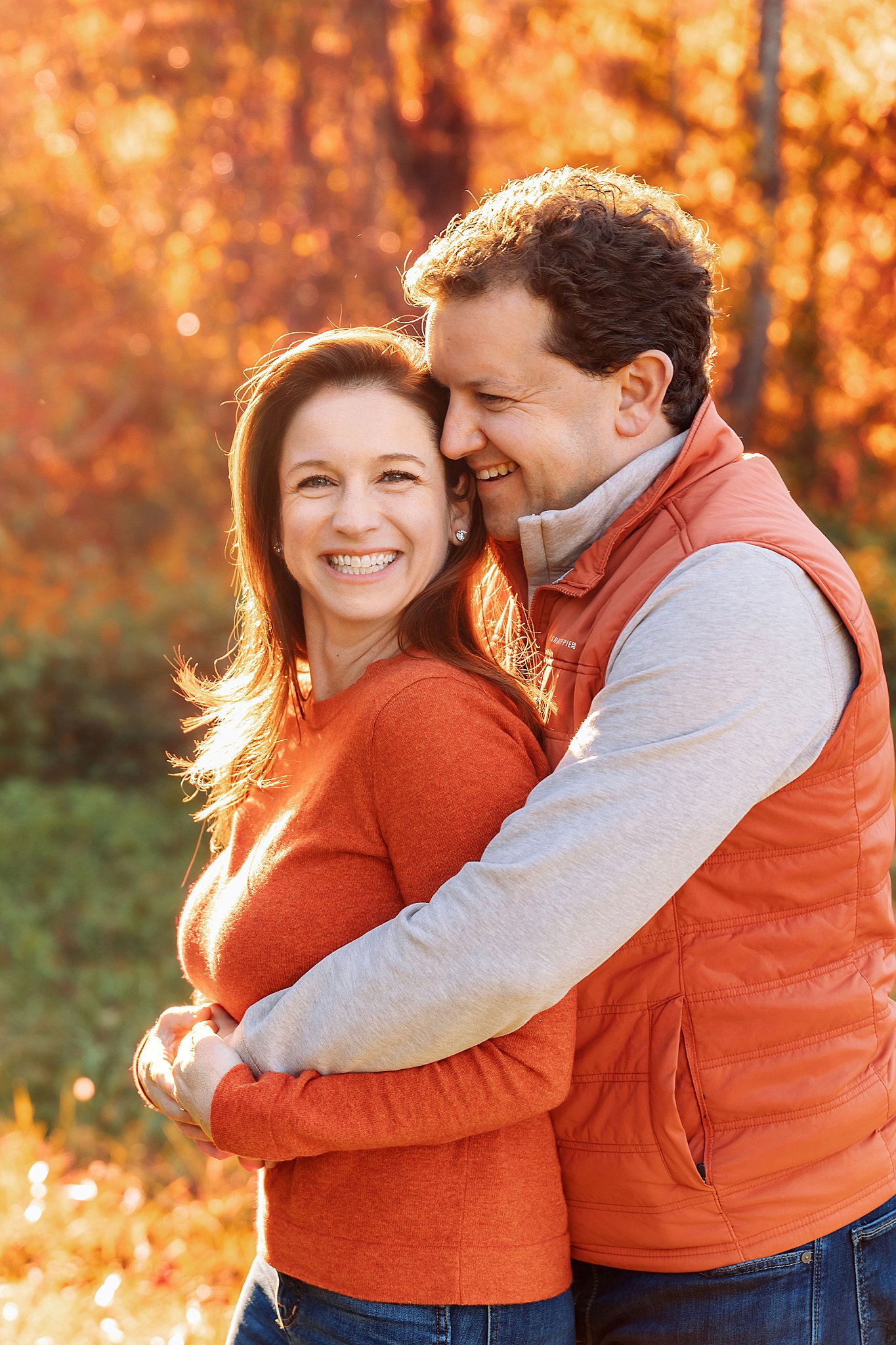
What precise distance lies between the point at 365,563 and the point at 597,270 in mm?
573

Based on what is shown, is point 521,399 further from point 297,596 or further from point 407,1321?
point 407,1321

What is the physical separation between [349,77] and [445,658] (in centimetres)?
874

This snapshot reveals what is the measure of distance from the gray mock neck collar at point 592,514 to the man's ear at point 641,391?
0.05 meters

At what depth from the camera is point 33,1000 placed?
5.51 meters

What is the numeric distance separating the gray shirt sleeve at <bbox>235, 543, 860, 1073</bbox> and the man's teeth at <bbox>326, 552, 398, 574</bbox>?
0.53m

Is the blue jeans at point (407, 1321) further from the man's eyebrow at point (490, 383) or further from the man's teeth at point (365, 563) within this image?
the man's eyebrow at point (490, 383)

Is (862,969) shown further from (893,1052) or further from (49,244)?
(49,244)

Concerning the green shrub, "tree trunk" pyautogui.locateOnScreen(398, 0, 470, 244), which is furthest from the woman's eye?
"tree trunk" pyautogui.locateOnScreen(398, 0, 470, 244)

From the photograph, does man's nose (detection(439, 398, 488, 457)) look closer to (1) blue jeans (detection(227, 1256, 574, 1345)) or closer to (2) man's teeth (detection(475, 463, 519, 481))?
(2) man's teeth (detection(475, 463, 519, 481))

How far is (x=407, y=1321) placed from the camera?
1747mm

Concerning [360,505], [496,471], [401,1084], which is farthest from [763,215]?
[401,1084]

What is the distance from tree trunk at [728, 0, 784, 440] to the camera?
957 centimetres

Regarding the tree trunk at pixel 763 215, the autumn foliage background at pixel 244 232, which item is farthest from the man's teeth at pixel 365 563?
the tree trunk at pixel 763 215

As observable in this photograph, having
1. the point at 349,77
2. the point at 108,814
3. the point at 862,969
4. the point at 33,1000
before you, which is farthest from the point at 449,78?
the point at 862,969
